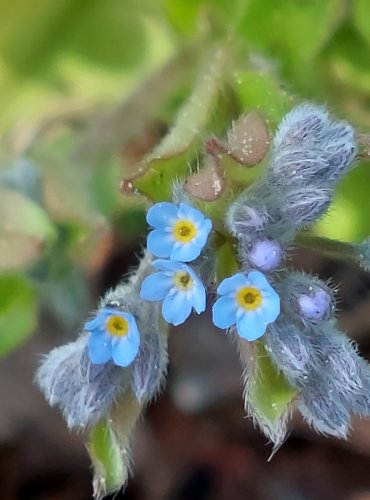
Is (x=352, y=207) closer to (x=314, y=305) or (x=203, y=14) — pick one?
(x=203, y=14)

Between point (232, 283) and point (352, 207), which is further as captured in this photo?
point (352, 207)

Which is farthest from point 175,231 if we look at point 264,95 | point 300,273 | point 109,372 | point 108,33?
point 108,33

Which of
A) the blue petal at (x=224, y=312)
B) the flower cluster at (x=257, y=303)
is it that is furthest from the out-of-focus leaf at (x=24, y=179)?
the blue petal at (x=224, y=312)

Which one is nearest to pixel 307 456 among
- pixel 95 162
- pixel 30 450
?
pixel 30 450

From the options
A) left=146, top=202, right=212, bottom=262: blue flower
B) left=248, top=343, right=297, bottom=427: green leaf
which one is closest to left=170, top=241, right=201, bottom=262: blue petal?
left=146, top=202, right=212, bottom=262: blue flower

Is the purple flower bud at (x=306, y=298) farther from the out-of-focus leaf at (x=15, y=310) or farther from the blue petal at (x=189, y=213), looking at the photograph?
the out-of-focus leaf at (x=15, y=310)

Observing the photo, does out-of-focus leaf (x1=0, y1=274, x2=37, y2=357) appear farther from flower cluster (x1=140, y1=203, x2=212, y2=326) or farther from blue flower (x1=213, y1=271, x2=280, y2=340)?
blue flower (x1=213, y1=271, x2=280, y2=340)
